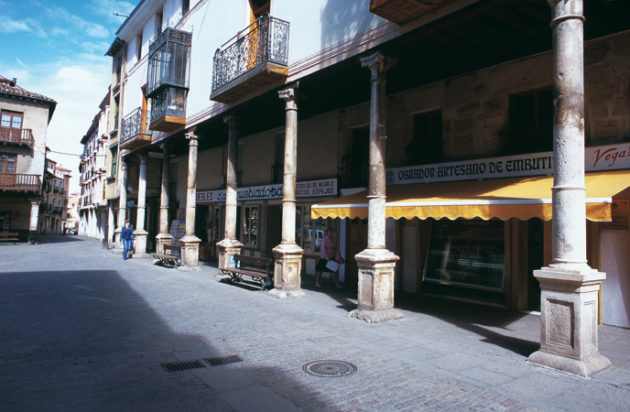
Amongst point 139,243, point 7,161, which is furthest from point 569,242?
point 7,161

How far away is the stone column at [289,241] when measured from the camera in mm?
9953

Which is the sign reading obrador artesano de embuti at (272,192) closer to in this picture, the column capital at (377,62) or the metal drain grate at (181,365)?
the column capital at (377,62)

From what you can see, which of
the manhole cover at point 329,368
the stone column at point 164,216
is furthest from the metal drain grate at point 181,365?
the stone column at point 164,216

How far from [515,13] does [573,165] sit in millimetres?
3314

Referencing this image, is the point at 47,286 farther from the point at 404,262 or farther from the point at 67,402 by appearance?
the point at 404,262

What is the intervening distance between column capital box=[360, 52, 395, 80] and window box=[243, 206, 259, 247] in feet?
32.8

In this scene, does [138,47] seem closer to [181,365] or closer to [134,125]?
[134,125]

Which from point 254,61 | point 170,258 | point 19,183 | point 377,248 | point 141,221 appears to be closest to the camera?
point 377,248

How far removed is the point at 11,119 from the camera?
33.4m

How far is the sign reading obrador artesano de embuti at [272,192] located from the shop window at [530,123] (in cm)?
545

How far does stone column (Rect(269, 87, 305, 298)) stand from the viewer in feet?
32.7

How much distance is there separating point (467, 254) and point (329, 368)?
617cm

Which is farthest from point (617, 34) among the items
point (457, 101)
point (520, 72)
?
point (457, 101)

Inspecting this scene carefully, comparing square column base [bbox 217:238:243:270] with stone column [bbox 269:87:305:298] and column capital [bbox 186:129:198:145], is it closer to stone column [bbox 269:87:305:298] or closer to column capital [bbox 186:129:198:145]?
stone column [bbox 269:87:305:298]
